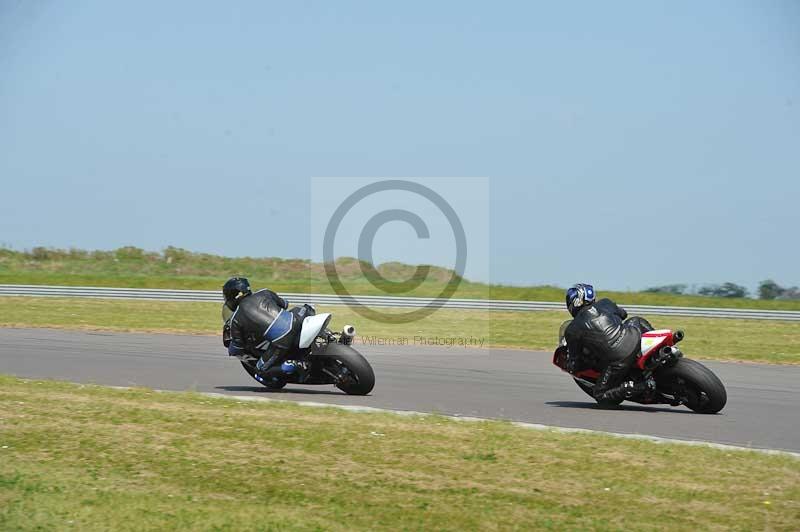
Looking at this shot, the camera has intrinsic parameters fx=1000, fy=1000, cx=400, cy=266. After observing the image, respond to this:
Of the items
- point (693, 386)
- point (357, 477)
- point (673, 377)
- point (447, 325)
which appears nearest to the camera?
point (357, 477)

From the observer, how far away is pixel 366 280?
42.0 m

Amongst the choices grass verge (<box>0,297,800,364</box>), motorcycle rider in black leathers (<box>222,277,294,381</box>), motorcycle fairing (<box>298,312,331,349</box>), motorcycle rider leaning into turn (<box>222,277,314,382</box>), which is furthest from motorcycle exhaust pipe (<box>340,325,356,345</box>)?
grass verge (<box>0,297,800,364</box>)

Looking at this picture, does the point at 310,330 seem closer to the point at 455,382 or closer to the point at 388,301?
the point at 455,382

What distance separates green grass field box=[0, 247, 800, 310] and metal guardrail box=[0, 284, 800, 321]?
4.19 meters

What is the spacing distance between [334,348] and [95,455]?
4.60 meters

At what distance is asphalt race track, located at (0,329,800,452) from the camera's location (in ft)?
32.8

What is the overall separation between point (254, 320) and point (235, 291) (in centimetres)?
49

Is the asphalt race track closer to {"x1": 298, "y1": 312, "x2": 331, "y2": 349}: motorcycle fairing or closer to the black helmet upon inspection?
{"x1": 298, "y1": 312, "x2": 331, "y2": 349}: motorcycle fairing

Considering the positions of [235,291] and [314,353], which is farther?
[235,291]

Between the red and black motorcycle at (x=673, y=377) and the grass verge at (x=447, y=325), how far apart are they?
934 cm

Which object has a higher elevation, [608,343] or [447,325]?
[608,343]

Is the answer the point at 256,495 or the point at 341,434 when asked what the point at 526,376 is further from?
the point at 256,495

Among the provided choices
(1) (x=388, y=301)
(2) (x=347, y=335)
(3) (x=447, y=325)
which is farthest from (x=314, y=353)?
(1) (x=388, y=301)

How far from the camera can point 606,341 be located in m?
11.0
